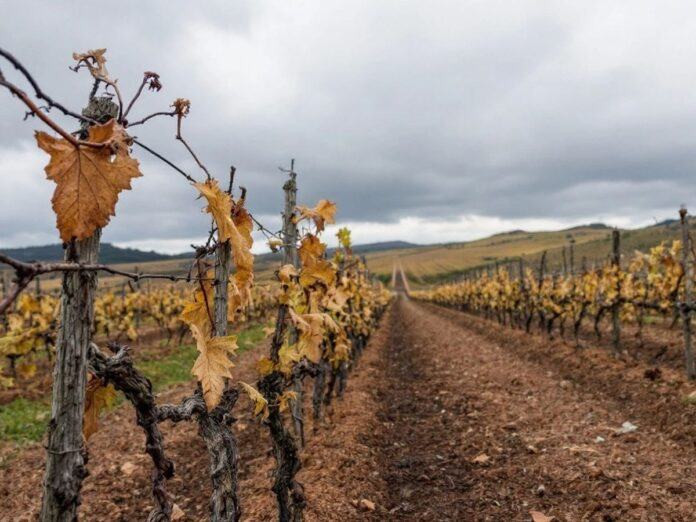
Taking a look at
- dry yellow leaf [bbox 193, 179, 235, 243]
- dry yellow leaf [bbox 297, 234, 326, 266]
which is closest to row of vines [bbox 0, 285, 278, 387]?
dry yellow leaf [bbox 297, 234, 326, 266]

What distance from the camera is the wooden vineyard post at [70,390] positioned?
1.50 metres

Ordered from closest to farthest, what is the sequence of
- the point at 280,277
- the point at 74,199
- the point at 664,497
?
1. the point at 74,199
2. the point at 280,277
3. the point at 664,497

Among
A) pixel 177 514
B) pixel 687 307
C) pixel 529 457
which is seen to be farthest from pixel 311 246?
pixel 687 307

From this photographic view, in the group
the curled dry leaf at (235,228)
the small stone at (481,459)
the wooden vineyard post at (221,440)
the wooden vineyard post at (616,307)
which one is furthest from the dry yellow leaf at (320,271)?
the wooden vineyard post at (616,307)

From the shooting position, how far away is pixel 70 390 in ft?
5.06

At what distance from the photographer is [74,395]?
5.07 feet

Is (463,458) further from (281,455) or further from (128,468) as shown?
(128,468)

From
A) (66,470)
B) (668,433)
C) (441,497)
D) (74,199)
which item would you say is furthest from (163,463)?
(668,433)

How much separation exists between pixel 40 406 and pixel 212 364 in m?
9.61

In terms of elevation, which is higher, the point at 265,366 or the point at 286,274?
the point at 286,274

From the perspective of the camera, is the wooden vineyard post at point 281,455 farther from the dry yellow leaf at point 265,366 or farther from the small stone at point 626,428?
the small stone at point 626,428

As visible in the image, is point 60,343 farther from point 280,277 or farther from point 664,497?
point 664,497

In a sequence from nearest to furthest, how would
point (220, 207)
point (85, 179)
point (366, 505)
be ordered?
point (85, 179) → point (220, 207) → point (366, 505)

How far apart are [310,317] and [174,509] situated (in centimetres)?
280
